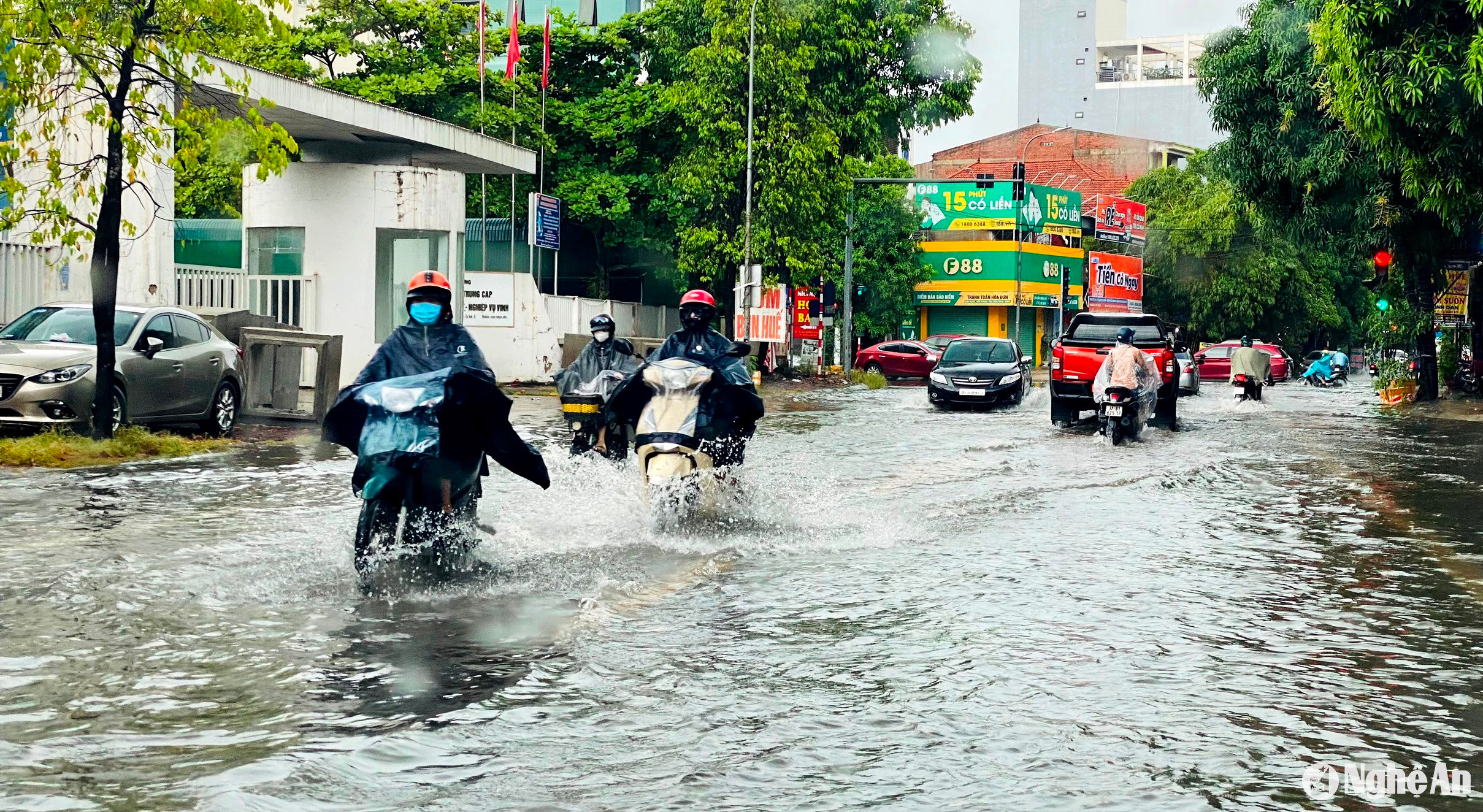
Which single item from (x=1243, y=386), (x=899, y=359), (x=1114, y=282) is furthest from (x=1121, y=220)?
(x=1243, y=386)

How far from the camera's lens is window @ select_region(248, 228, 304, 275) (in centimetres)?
3150

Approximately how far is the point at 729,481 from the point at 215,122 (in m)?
8.70

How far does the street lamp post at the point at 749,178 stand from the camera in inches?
1713

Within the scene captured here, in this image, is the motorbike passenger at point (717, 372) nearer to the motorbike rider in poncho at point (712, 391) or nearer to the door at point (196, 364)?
the motorbike rider in poncho at point (712, 391)

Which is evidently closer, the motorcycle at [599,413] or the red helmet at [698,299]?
the red helmet at [698,299]

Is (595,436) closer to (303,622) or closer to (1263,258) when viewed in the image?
(303,622)

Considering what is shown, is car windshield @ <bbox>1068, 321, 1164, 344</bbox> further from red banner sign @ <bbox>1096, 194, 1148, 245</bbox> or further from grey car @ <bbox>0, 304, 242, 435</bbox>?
red banner sign @ <bbox>1096, 194, 1148, 245</bbox>

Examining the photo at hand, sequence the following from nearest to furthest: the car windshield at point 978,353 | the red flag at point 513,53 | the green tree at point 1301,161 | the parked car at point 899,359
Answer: the green tree at point 1301,161 < the car windshield at point 978,353 < the red flag at point 513,53 < the parked car at point 899,359

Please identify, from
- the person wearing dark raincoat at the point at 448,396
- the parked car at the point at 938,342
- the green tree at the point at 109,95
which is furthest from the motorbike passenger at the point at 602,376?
the parked car at the point at 938,342

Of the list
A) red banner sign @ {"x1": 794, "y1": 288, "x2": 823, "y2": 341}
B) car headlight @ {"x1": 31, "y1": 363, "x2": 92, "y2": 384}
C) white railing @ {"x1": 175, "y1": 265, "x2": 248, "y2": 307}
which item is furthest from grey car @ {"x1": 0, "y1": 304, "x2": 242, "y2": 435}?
red banner sign @ {"x1": 794, "y1": 288, "x2": 823, "y2": 341}

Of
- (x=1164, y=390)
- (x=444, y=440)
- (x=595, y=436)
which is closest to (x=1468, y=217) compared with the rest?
(x=1164, y=390)

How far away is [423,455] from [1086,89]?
112m

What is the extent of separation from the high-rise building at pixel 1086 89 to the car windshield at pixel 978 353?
8230 centimetres

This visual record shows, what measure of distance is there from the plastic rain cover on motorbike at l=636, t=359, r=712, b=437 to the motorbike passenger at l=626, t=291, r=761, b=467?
0.09 metres
